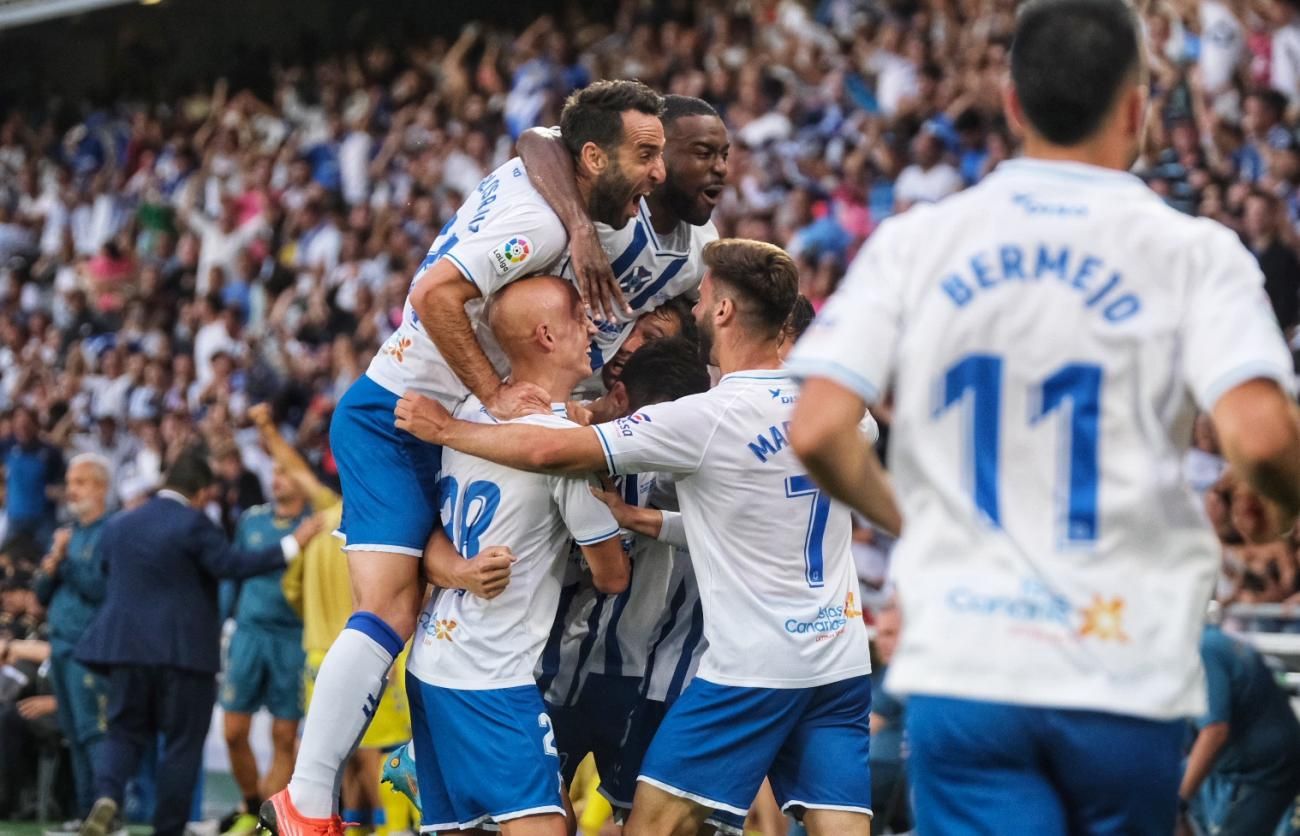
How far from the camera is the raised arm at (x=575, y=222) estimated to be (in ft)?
17.4

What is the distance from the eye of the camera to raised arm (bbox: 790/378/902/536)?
2979 millimetres

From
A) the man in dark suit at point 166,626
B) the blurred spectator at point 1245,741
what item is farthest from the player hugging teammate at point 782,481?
the man in dark suit at point 166,626

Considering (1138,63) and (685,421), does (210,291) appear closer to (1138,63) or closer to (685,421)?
(685,421)

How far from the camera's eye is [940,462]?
299cm

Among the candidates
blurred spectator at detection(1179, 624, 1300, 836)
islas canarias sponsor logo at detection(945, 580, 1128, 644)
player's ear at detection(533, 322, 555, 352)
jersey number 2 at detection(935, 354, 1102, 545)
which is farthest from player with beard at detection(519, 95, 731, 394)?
blurred spectator at detection(1179, 624, 1300, 836)

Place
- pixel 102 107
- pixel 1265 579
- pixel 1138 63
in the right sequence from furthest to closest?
pixel 102 107 → pixel 1265 579 → pixel 1138 63

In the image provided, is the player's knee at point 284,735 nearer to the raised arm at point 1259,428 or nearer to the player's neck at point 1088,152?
the player's neck at point 1088,152

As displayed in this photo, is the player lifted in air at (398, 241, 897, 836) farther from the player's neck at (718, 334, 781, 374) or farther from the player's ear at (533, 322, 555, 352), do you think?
the player's ear at (533, 322, 555, 352)

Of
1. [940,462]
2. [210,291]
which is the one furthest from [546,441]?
[210,291]

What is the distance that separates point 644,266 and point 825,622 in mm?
1378

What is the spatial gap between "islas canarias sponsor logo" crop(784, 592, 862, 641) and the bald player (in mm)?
552

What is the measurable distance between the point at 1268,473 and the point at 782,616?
2.33 meters

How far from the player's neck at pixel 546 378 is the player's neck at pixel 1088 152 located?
239 cm

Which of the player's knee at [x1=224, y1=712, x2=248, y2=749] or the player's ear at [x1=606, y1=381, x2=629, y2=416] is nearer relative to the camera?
the player's ear at [x1=606, y1=381, x2=629, y2=416]
